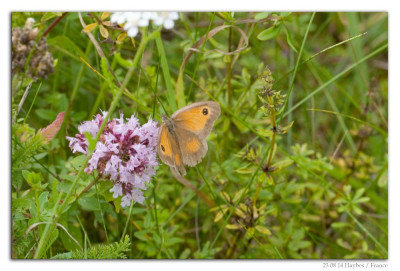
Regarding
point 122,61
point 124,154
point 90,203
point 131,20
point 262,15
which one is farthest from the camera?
point 262,15


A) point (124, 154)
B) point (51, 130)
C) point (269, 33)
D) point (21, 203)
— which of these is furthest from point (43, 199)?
point (269, 33)

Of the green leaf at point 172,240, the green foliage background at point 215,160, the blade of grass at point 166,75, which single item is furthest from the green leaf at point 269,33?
the green leaf at point 172,240

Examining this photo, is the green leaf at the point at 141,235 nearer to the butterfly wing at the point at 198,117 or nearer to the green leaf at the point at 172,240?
the green leaf at the point at 172,240

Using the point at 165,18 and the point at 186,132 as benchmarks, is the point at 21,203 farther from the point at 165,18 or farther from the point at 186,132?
the point at 165,18

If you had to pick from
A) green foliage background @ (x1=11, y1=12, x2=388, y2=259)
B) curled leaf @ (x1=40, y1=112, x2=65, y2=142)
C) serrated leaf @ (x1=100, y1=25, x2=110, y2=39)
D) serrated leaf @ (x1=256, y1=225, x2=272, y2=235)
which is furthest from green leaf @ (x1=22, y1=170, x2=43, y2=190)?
serrated leaf @ (x1=256, y1=225, x2=272, y2=235)

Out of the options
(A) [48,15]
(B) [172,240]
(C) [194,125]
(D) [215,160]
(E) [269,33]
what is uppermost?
(A) [48,15]

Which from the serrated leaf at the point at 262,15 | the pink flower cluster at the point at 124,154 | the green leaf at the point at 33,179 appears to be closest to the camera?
the pink flower cluster at the point at 124,154

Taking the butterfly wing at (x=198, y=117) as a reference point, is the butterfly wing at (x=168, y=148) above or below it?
below

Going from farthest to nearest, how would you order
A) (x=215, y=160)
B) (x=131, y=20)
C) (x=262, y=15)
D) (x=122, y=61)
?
(x=215, y=160)
(x=262, y=15)
(x=131, y=20)
(x=122, y=61)
